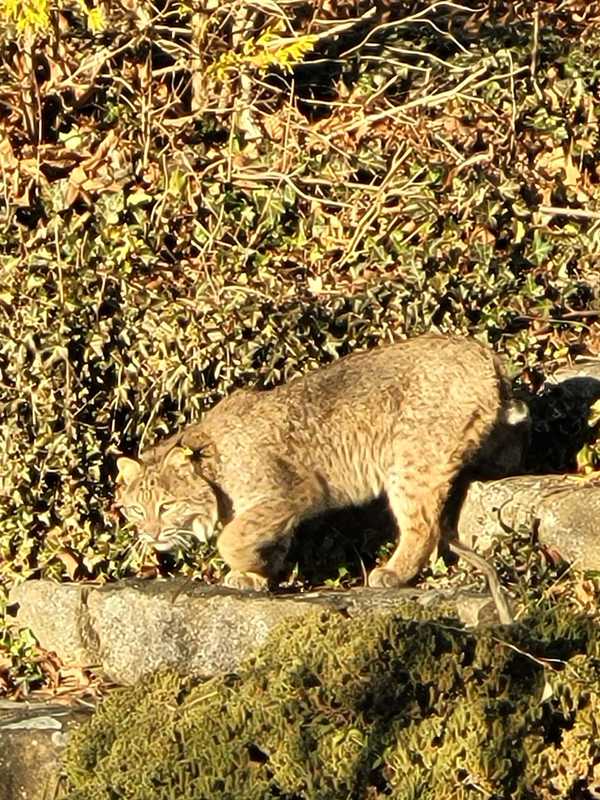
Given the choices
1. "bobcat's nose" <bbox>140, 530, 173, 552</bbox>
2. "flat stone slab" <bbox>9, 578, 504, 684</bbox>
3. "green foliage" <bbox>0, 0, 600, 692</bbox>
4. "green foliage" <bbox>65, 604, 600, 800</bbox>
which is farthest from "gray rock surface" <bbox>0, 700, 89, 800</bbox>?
"green foliage" <bbox>0, 0, 600, 692</bbox>

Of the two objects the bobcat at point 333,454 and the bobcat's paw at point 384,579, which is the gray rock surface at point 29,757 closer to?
the bobcat at point 333,454

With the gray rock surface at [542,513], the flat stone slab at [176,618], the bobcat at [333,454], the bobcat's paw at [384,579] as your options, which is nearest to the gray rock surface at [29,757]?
the flat stone slab at [176,618]

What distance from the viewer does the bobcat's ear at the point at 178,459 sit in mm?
9141

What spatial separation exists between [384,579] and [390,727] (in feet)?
8.67

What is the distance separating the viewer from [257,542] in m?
9.04

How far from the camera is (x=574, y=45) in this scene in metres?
11.5

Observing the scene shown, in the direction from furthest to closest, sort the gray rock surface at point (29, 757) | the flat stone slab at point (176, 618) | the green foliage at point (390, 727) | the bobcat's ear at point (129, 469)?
the bobcat's ear at point (129, 469) → the flat stone slab at point (176, 618) → the gray rock surface at point (29, 757) → the green foliage at point (390, 727)

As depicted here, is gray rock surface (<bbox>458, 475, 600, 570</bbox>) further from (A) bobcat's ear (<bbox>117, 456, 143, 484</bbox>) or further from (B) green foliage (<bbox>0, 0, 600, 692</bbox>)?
(A) bobcat's ear (<bbox>117, 456, 143, 484</bbox>)

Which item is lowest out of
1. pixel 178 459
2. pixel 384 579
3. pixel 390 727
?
pixel 384 579

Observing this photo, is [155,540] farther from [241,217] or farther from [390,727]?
[390,727]

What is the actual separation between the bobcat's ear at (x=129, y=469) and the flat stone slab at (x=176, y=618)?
0.55 m

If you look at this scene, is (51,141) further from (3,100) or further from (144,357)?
(144,357)

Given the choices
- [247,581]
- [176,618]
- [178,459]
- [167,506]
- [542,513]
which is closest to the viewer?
[176,618]

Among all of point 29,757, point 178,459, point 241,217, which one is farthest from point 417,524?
point 29,757
